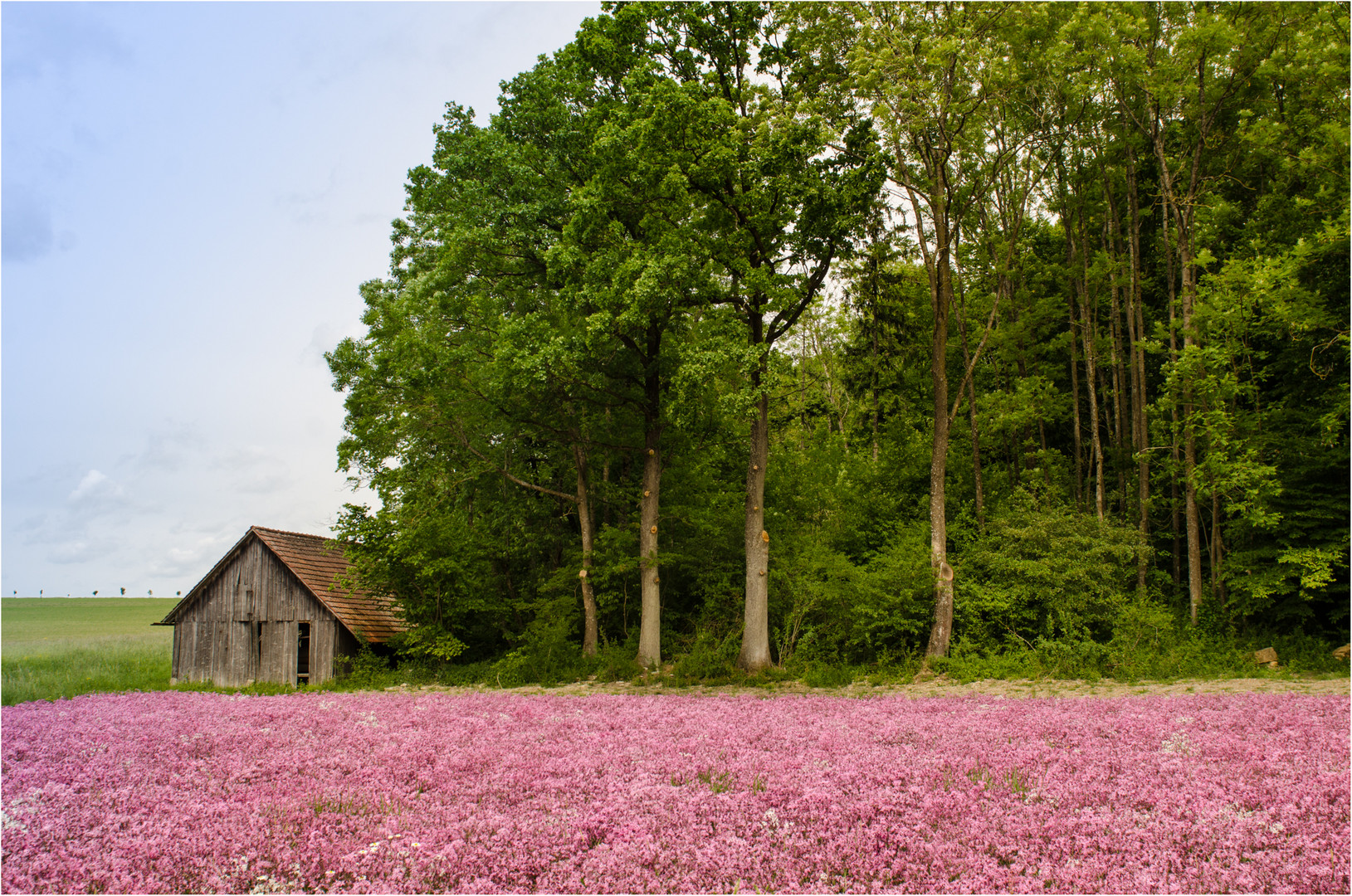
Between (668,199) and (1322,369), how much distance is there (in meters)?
18.7

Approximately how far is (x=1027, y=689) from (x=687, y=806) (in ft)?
46.8

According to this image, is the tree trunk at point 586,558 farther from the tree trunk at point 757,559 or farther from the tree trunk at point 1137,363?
the tree trunk at point 1137,363

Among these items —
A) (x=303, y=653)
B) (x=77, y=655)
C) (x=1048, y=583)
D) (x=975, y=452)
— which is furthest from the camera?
(x=77, y=655)

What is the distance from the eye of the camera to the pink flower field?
516 centimetres

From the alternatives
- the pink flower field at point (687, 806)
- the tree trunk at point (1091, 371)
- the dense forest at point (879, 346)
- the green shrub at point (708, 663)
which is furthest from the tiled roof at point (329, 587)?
the tree trunk at point (1091, 371)

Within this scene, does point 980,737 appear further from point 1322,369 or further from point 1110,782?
point 1322,369

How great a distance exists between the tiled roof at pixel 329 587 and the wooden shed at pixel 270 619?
0.04 m

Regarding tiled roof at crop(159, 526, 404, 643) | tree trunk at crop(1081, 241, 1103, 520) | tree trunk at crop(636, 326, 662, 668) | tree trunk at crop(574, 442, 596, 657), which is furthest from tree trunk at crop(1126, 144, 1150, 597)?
tiled roof at crop(159, 526, 404, 643)

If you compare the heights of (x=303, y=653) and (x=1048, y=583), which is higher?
(x=1048, y=583)

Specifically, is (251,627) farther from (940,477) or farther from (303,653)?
(940,477)

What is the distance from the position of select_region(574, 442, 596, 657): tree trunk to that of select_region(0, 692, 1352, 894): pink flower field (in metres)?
16.2

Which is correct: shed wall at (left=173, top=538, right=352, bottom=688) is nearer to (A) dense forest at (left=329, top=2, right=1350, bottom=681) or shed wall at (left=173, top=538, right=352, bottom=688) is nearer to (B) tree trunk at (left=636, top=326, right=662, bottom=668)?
(A) dense forest at (left=329, top=2, right=1350, bottom=681)

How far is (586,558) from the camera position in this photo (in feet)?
87.5

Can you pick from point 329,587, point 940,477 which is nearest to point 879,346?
point 940,477
